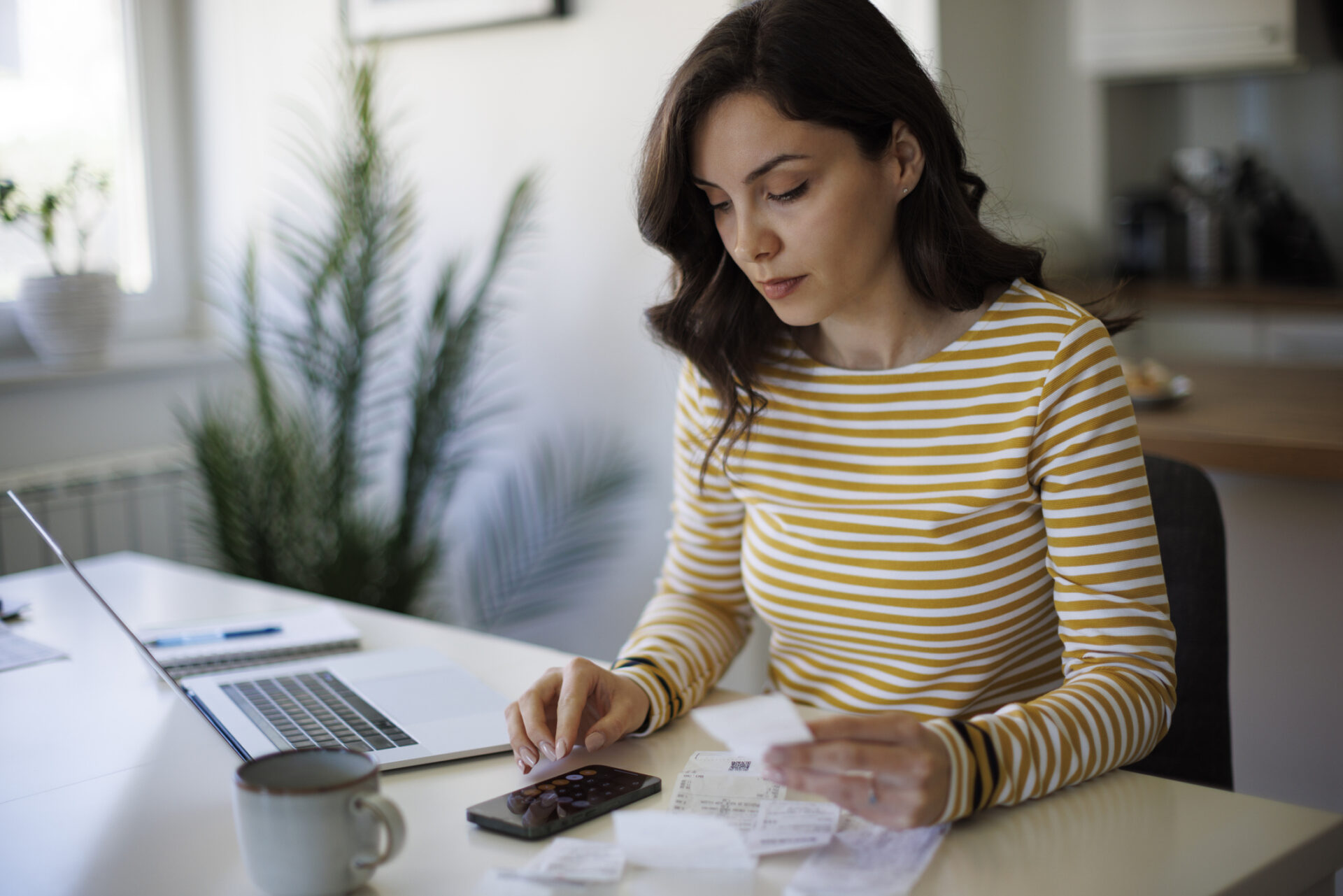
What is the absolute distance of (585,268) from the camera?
255 cm

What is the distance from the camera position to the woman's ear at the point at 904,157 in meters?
1.16

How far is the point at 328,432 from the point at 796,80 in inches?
65.7

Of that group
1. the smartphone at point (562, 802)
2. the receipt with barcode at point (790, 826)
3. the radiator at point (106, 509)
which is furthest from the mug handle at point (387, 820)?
the radiator at point (106, 509)

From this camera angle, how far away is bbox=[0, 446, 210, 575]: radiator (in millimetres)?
2553

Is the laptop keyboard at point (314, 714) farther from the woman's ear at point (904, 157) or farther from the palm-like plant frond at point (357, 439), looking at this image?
the palm-like plant frond at point (357, 439)

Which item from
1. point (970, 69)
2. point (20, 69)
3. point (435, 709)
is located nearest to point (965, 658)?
point (435, 709)

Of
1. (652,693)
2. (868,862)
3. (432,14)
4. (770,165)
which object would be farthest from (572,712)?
(432,14)

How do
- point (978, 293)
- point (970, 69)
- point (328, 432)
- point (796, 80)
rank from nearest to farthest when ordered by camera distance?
point (796, 80) → point (978, 293) → point (328, 432) → point (970, 69)

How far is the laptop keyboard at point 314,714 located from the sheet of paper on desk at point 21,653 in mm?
296

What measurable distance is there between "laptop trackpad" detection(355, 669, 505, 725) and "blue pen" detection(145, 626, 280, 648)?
0.23m

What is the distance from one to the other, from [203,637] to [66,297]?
1.53m

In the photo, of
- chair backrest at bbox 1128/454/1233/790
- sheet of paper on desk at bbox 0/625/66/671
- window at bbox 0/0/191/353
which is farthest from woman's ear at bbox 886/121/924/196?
window at bbox 0/0/191/353

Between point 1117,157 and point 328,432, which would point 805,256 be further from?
point 1117,157

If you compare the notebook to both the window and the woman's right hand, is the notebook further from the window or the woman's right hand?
the window
